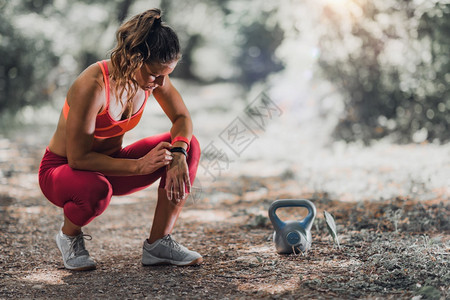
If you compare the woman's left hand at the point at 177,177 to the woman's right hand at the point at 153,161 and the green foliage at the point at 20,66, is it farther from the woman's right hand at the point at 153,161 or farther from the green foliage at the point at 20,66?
the green foliage at the point at 20,66

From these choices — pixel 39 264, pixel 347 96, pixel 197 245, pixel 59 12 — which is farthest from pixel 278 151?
pixel 59 12

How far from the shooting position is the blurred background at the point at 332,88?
6.14 meters

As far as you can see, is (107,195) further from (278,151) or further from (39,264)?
(278,151)

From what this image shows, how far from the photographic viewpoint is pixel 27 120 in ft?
30.9

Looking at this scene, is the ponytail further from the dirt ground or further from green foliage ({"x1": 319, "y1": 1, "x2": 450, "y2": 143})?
green foliage ({"x1": 319, "y1": 1, "x2": 450, "y2": 143})

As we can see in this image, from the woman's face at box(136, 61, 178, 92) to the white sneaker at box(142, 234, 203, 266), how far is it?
91cm

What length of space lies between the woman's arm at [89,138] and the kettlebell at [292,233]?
817mm

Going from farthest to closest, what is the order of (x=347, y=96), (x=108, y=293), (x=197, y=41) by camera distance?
1. (x=197, y=41)
2. (x=347, y=96)
3. (x=108, y=293)

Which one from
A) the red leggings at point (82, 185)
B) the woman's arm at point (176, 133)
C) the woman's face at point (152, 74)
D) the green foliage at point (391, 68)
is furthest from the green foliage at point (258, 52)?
the woman's face at point (152, 74)

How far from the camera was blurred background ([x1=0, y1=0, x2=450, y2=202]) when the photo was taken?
6.14 metres

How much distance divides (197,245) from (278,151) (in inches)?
172

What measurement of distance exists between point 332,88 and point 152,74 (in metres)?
5.39

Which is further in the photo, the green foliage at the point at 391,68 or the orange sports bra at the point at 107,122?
the green foliage at the point at 391,68

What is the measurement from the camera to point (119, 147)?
2936 mm
